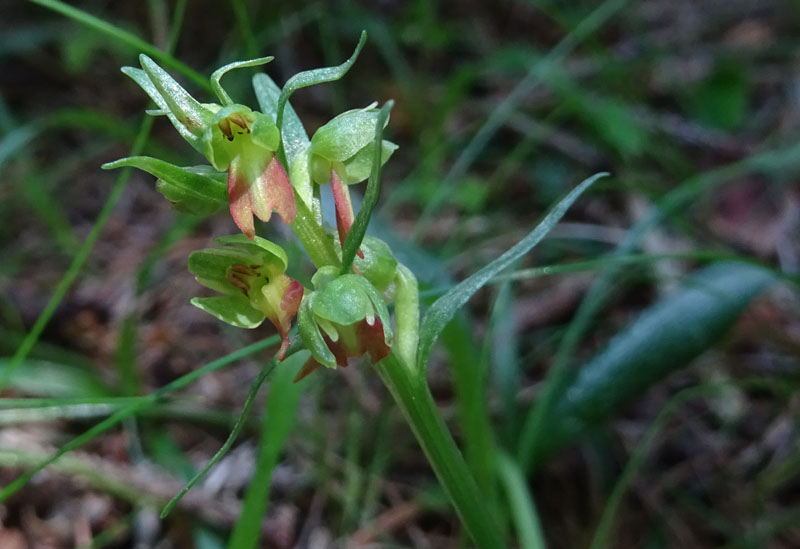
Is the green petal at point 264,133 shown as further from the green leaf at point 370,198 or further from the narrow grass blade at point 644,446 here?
the narrow grass blade at point 644,446

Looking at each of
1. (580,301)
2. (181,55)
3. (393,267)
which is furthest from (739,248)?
(181,55)

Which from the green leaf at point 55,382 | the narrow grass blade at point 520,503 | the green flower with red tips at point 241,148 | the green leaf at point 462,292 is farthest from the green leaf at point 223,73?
the green leaf at point 55,382

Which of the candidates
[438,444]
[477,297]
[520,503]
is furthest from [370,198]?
[477,297]

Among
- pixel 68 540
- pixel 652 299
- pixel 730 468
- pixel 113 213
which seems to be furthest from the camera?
pixel 113 213

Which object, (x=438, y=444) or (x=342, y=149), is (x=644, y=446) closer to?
(x=438, y=444)

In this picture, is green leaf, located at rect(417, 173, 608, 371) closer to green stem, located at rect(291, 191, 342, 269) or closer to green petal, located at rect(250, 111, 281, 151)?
green stem, located at rect(291, 191, 342, 269)

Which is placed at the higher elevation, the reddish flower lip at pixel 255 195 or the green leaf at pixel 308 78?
the green leaf at pixel 308 78

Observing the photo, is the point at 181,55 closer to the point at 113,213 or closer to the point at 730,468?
the point at 113,213

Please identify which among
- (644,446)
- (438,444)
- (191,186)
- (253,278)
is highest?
(191,186)
